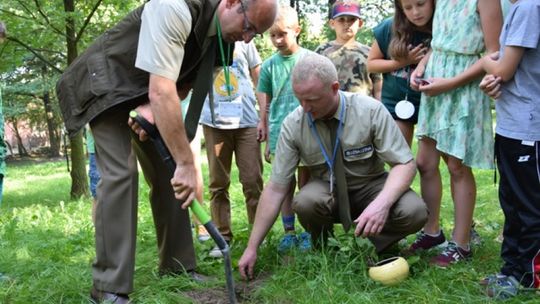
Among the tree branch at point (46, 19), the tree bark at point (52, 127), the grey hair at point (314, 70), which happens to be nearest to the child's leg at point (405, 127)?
the grey hair at point (314, 70)

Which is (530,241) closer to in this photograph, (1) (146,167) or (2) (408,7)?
(2) (408,7)

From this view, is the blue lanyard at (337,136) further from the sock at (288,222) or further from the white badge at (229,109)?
the white badge at (229,109)

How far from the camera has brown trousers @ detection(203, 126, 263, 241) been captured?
421cm

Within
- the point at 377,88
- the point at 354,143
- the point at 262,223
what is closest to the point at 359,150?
the point at 354,143

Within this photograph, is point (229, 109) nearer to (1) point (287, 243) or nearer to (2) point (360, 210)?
(1) point (287, 243)

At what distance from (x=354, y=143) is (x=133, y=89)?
1259 mm

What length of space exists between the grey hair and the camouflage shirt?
1330mm

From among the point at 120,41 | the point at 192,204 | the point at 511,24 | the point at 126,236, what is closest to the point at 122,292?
the point at 126,236

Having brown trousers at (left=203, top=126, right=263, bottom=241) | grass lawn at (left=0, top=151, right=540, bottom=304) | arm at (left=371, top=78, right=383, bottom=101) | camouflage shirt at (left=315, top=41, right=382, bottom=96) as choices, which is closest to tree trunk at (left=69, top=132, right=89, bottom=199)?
grass lawn at (left=0, top=151, right=540, bottom=304)

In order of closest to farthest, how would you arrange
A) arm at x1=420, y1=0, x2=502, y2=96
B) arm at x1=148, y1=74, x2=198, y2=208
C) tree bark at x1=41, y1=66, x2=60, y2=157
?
arm at x1=148, y1=74, x2=198, y2=208, arm at x1=420, y1=0, x2=502, y2=96, tree bark at x1=41, y1=66, x2=60, y2=157

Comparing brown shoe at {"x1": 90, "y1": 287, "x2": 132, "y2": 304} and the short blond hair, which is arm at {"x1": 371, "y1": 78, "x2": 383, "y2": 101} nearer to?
the short blond hair

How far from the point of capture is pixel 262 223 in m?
3.06

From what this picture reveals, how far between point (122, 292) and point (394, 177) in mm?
1546

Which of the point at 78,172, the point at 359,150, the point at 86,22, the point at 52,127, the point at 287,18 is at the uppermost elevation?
the point at 86,22
